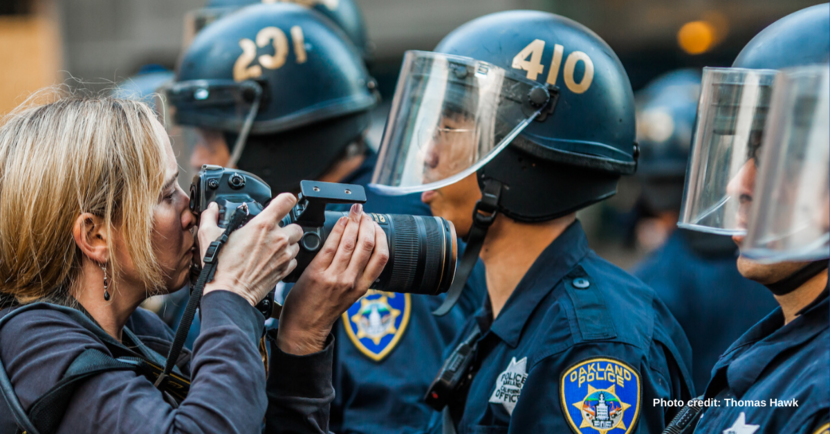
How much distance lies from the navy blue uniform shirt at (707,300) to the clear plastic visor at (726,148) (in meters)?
1.79

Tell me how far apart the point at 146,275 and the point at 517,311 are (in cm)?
97

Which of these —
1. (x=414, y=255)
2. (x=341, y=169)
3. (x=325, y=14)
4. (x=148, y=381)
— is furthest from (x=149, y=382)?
(x=325, y=14)

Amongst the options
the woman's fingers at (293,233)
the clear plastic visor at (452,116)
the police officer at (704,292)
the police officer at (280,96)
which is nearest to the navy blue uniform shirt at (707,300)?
Result: the police officer at (704,292)

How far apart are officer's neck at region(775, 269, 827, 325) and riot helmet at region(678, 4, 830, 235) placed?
0.63 ft

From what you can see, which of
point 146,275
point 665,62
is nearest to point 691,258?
point 146,275

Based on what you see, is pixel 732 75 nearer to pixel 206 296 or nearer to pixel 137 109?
pixel 206 296

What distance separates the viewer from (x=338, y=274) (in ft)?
5.73

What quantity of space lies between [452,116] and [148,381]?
45.7 inches

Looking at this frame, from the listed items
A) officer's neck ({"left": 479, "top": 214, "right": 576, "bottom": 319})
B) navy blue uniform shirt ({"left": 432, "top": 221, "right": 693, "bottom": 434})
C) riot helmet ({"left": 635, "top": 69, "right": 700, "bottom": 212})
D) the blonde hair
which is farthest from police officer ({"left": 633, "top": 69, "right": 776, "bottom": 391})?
the blonde hair

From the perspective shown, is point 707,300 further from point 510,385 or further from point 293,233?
point 293,233

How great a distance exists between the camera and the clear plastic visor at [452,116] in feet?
7.45

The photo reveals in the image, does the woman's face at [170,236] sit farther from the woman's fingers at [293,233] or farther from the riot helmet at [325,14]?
the riot helmet at [325,14]

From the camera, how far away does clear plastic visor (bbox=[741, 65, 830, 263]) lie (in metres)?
1.16

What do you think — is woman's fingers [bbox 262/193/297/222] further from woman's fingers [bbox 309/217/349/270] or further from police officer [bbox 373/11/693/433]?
police officer [bbox 373/11/693/433]
